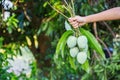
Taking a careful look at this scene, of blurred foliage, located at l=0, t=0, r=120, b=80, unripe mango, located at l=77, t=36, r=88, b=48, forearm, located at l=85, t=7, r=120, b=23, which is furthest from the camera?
blurred foliage, located at l=0, t=0, r=120, b=80

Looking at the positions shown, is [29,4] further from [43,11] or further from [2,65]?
[2,65]

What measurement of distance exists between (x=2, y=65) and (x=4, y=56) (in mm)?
111

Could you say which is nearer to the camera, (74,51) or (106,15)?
(74,51)

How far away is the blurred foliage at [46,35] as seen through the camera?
9.60 feet

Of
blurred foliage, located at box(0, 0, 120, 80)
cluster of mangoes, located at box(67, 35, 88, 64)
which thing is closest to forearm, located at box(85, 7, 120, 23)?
cluster of mangoes, located at box(67, 35, 88, 64)

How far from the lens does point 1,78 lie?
2.29 metres

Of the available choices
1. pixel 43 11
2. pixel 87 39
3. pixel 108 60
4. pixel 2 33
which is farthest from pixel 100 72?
pixel 87 39

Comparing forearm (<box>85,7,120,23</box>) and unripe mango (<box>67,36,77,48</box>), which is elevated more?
forearm (<box>85,7,120,23</box>)

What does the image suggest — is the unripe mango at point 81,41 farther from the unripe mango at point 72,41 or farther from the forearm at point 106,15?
the forearm at point 106,15

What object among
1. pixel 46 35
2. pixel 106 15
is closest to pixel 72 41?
pixel 106 15

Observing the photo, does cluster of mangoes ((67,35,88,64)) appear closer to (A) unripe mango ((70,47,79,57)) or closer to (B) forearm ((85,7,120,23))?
(A) unripe mango ((70,47,79,57))

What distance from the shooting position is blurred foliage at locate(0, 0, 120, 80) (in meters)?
2.93

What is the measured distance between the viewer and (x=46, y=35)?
3.47m

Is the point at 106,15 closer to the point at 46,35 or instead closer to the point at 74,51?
the point at 74,51
